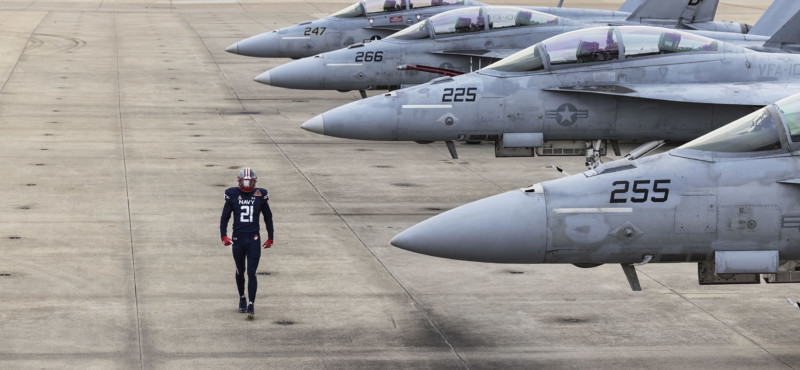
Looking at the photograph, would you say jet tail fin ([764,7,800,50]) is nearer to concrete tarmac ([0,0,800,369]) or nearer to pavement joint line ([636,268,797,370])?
concrete tarmac ([0,0,800,369])

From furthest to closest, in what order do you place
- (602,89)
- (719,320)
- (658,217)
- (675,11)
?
(675,11) → (602,89) → (719,320) → (658,217)

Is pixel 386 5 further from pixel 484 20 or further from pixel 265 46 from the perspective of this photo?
pixel 484 20

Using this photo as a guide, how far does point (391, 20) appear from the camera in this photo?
2798cm

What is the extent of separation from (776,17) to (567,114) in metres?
9.84

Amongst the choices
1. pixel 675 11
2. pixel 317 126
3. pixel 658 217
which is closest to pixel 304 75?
pixel 317 126

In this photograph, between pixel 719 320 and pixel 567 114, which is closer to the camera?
pixel 719 320

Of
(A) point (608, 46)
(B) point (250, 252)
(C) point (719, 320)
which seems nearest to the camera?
(B) point (250, 252)

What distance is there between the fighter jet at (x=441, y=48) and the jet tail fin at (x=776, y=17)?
1.02m

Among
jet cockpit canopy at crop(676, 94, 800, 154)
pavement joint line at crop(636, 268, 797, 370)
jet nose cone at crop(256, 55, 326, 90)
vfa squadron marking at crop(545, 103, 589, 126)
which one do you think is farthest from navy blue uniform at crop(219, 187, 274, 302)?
jet nose cone at crop(256, 55, 326, 90)

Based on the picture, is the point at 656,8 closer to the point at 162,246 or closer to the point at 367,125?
the point at 367,125

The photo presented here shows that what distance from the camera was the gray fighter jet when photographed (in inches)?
1053

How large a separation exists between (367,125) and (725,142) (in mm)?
8071

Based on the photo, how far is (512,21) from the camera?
22.8 m

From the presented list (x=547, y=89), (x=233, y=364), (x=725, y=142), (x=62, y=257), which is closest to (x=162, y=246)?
(x=62, y=257)
